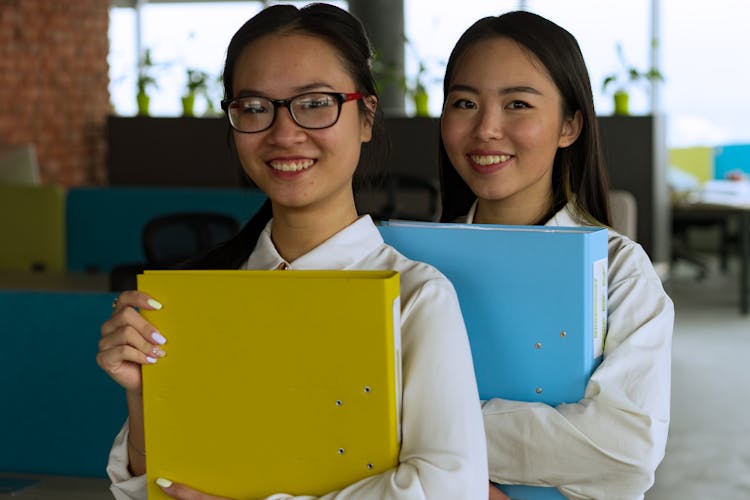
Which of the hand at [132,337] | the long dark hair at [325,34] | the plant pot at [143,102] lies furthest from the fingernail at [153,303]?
the plant pot at [143,102]

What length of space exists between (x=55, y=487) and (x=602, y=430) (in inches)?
37.3

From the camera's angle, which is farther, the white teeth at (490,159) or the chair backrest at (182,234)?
the chair backrest at (182,234)

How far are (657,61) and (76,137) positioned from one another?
4.67 meters

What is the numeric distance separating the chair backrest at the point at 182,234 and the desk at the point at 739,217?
11.9 feet

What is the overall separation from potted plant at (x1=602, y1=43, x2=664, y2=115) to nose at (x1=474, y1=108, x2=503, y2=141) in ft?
17.6

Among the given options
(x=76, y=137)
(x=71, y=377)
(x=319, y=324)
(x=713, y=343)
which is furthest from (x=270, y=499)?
(x=76, y=137)

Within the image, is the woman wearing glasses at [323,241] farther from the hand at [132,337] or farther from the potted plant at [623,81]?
the potted plant at [623,81]

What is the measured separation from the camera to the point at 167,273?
1008mm

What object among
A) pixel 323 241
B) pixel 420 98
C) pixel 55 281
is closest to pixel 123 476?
pixel 323 241

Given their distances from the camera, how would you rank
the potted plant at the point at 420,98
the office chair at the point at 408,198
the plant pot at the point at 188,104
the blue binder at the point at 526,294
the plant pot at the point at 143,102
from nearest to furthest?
the blue binder at the point at 526,294, the office chair at the point at 408,198, the potted plant at the point at 420,98, the plant pot at the point at 188,104, the plant pot at the point at 143,102

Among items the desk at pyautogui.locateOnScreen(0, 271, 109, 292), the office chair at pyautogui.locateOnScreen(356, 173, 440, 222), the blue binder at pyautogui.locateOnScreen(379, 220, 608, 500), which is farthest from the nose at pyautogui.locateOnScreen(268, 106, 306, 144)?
the office chair at pyautogui.locateOnScreen(356, 173, 440, 222)

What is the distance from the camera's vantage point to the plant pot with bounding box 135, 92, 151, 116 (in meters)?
7.45

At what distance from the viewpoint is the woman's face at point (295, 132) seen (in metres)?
1.12

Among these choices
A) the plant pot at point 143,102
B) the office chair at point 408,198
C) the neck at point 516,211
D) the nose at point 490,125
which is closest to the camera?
the nose at point 490,125
